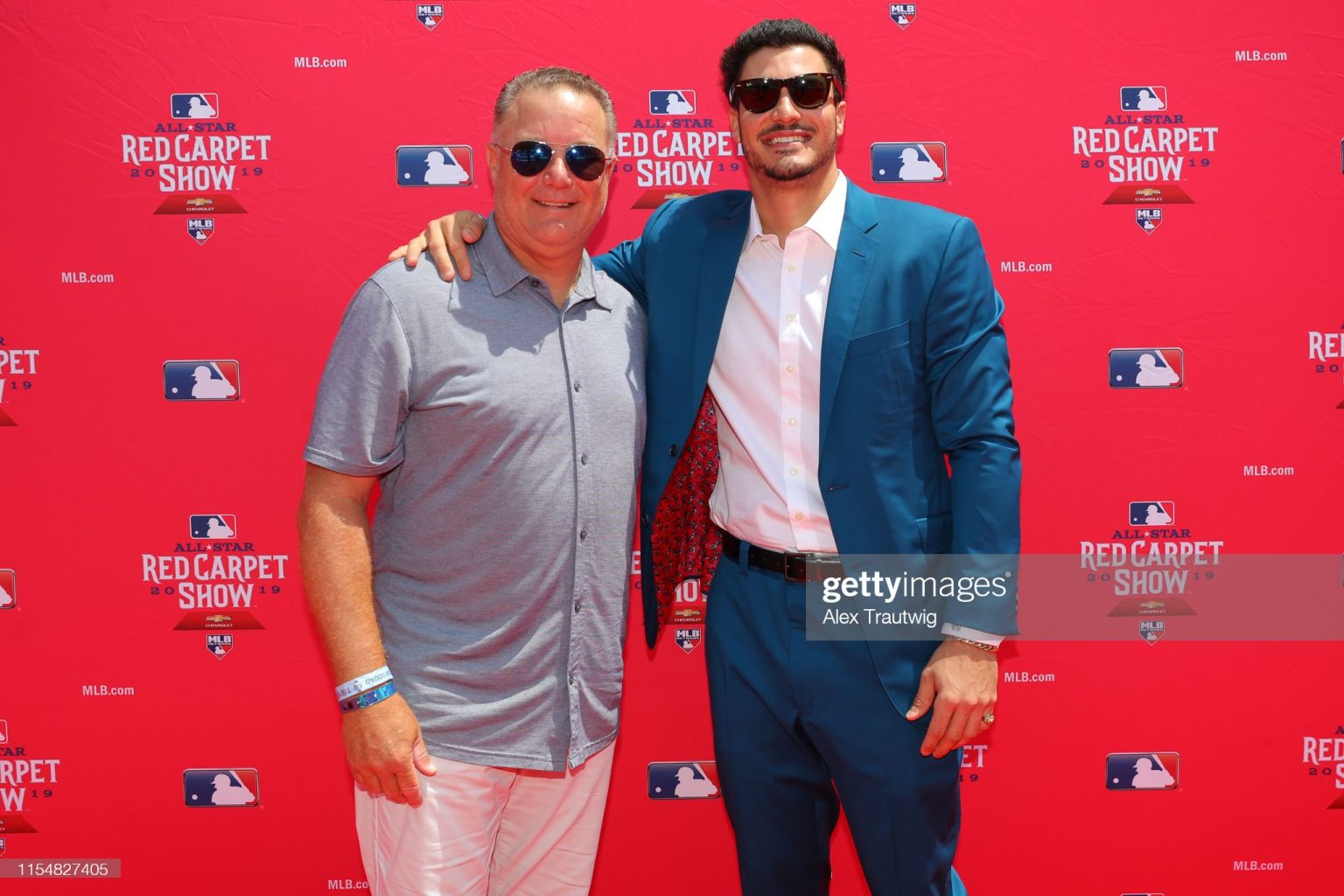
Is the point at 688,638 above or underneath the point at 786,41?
underneath

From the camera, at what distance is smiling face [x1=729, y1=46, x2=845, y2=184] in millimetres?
2057

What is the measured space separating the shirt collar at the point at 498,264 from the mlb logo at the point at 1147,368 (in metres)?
1.64

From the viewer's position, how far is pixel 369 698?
1.78 metres

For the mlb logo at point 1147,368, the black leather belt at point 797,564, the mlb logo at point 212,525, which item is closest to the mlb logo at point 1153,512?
the mlb logo at point 1147,368

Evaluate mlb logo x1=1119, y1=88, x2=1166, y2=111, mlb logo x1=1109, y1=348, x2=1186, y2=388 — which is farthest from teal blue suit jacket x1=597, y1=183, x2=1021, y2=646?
mlb logo x1=1119, y1=88, x2=1166, y2=111

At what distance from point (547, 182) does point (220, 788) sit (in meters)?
2.12

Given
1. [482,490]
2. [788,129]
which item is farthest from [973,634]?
[788,129]

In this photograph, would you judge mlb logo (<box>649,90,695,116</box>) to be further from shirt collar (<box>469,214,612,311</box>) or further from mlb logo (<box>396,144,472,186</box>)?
shirt collar (<box>469,214,612,311</box>)

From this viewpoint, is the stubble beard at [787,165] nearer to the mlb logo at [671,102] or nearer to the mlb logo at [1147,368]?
the mlb logo at [671,102]

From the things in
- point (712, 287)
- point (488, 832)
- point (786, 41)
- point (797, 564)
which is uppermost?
point (786, 41)

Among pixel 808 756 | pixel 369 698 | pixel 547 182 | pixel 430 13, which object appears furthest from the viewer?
pixel 430 13

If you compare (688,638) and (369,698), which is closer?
(369,698)

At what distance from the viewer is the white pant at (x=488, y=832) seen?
187 cm

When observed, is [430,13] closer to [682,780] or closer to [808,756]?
[808,756]
